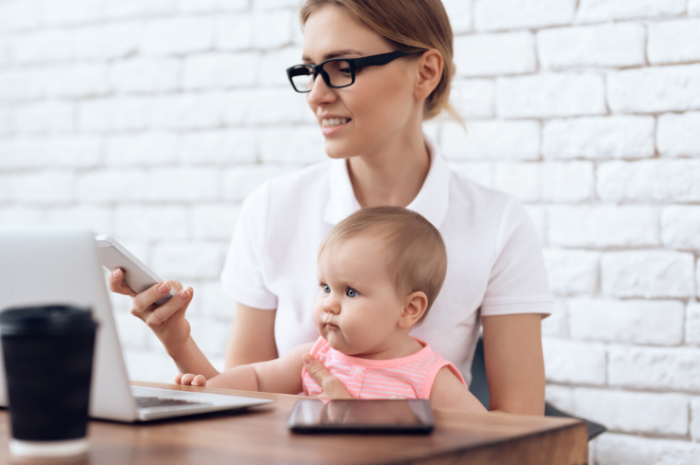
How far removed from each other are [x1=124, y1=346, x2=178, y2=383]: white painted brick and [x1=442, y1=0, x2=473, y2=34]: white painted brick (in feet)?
4.54

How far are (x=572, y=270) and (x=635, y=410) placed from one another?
386 mm

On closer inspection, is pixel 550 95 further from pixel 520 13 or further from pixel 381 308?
pixel 381 308

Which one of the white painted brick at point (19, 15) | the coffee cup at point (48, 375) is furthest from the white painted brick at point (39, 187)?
the coffee cup at point (48, 375)

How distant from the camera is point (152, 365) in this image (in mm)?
2354

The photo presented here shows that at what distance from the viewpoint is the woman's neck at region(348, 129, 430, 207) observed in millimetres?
1576

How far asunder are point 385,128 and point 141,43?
51.9 inches

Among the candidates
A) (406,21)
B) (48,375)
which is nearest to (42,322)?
(48,375)

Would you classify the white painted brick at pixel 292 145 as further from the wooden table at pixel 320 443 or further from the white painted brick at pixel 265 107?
the wooden table at pixel 320 443

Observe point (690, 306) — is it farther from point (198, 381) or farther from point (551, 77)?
point (198, 381)

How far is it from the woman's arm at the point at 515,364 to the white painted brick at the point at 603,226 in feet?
1.54

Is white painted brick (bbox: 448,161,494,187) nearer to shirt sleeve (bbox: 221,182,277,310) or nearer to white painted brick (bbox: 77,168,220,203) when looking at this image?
shirt sleeve (bbox: 221,182,277,310)

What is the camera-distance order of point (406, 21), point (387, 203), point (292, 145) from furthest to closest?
point (292, 145), point (387, 203), point (406, 21)

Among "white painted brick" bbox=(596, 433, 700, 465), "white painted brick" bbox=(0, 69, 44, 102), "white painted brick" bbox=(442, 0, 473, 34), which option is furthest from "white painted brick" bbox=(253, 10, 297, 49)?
"white painted brick" bbox=(596, 433, 700, 465)

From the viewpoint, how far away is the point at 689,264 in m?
1.73
